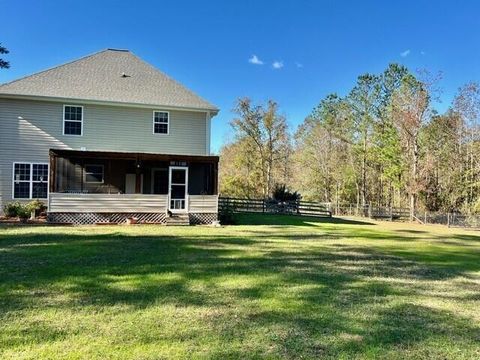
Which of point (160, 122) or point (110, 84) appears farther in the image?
point (110, 84)

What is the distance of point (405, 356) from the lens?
414 cm

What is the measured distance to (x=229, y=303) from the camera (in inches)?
228

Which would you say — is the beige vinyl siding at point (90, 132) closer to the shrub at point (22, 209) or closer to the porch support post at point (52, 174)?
the shrub at point (22, 209)

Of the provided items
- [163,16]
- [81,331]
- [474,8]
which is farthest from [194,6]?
[81,331]

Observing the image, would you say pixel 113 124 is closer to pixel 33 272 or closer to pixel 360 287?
pixel 33 272

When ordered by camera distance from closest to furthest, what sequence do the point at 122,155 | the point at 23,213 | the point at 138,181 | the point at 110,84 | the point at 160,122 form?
the point at 23,213, the point at 122,155, the point at 138,181, the point at 160,122, the point at 110,84

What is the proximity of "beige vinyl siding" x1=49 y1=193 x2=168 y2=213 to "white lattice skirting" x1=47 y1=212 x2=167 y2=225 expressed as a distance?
0.16 metres

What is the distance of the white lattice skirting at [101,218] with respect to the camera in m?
16.8

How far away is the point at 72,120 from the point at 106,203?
5084 mm

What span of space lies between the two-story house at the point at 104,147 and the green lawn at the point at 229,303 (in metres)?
6.73

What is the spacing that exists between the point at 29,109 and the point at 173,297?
1654 cm

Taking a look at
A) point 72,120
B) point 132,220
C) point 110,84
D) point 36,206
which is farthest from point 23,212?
point 110,84

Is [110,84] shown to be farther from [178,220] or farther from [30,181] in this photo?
[178,220]

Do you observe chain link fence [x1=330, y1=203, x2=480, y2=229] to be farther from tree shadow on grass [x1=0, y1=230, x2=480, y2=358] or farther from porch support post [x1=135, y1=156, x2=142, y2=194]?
tree shadow on grass [x1=0, y1=230, x2=480, y2=358]
